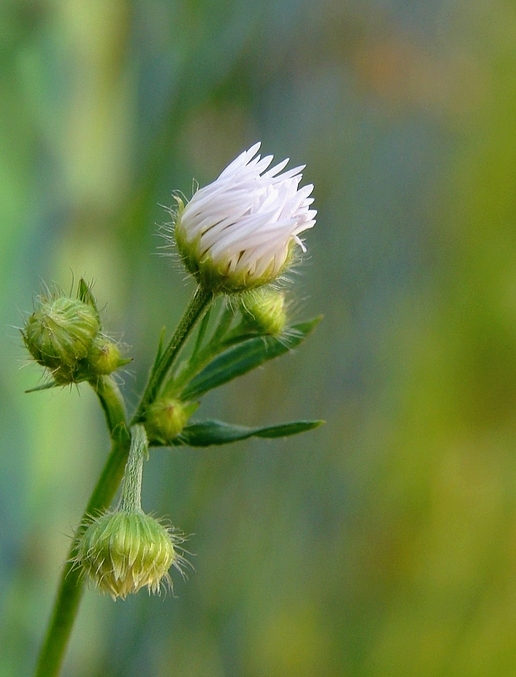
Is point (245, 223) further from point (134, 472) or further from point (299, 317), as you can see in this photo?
point (299, 317)

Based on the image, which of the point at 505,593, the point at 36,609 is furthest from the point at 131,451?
the point at 505,593

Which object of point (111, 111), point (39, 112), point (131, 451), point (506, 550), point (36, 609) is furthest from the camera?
point (506, 550)

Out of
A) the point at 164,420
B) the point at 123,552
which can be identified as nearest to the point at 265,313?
the point at 164,420

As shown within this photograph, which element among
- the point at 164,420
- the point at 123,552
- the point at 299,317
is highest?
the point at 299,317

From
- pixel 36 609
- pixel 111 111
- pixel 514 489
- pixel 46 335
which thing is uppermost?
pixel 111 111

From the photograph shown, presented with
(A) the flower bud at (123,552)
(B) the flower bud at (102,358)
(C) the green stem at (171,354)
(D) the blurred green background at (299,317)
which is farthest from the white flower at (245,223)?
(D) the blurred green background at (299,317)

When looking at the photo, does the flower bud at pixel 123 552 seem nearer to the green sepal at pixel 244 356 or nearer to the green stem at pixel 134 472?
the green stem at pixel 134 472

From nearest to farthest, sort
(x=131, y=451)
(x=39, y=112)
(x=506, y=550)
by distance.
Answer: (x=131, y=451)
(x=39, y=112)
(x=506, y=550)

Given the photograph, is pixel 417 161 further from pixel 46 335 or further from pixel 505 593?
pixel 46 335
